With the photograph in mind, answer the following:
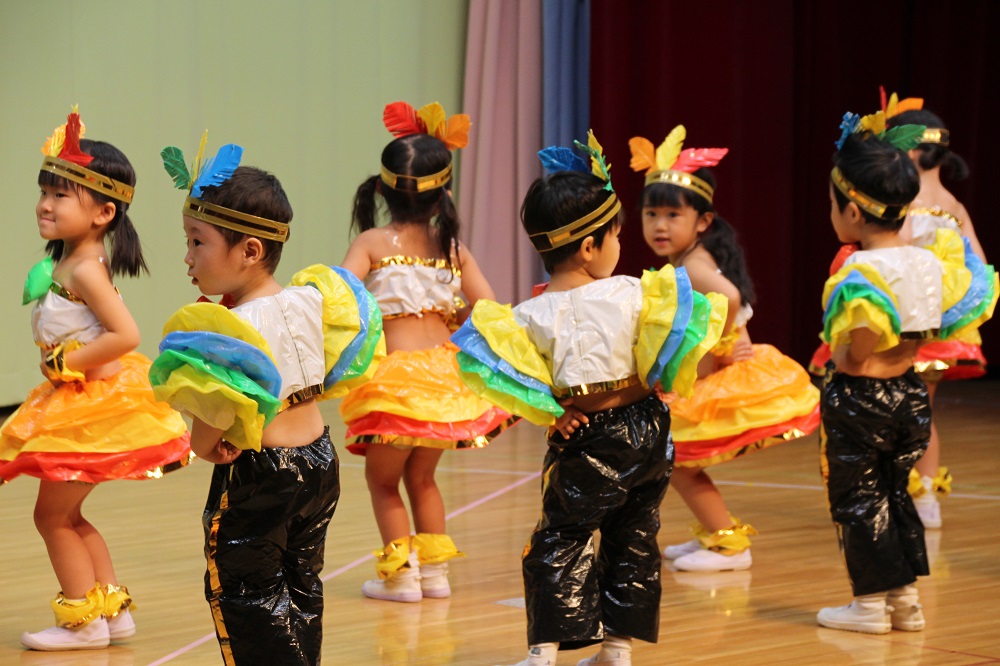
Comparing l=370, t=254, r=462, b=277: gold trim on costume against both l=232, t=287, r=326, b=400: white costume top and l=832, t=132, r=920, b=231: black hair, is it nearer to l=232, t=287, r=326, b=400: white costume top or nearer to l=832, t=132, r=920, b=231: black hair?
l=832, t=132, r=920, b=231: black hair

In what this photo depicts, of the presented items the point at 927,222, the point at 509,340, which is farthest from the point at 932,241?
the point at 509,340

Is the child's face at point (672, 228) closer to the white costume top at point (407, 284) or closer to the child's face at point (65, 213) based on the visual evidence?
the white costume top at point (407, 284)

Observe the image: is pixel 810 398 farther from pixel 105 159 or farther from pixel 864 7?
pixel 864 7

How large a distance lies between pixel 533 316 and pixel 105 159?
122 centimetres

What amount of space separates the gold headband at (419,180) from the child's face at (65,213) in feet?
2.90

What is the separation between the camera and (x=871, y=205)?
343 cm

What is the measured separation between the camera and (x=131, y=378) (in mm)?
3334

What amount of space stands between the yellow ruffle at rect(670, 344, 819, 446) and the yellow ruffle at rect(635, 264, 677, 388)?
1290 millimetres

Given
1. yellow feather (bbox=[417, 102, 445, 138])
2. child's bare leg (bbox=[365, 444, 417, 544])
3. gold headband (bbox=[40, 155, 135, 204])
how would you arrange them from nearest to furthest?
gold headband (bbox=[40, 155, 135, 204]) < child's bare leg (bbox=[365, 444, 417, 544]) < yellow feather (bbox=[417, 102, 445, 138])

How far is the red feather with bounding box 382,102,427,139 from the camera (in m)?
4.00

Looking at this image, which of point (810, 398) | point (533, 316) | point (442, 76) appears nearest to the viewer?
point (533, 316)

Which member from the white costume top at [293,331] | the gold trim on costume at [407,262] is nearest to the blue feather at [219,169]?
the white costume top at [293,331]

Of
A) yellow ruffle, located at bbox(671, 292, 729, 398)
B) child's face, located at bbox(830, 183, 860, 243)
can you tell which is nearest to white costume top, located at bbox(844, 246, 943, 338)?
child's face, located at bbox(830, 183, 860, 243)

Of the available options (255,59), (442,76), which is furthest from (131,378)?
(442,76)
